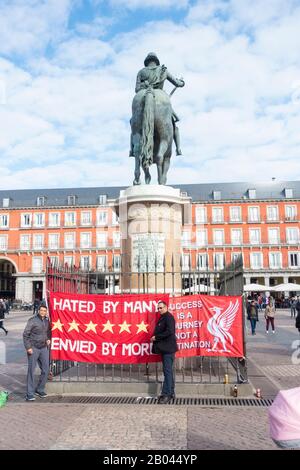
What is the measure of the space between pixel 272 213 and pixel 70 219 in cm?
2798

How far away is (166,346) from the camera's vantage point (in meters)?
6.81

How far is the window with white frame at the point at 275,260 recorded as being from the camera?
5534 cm

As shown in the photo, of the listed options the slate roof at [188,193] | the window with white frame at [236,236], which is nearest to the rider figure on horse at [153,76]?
the window with white frame at [236,236]

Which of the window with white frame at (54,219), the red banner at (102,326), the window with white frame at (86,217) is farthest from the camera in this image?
the window with white frame at (54,219)

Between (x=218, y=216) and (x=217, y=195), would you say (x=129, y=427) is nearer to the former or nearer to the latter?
(x=218, y=216)

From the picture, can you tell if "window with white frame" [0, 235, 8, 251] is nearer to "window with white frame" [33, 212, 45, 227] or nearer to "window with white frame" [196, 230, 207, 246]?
"window with white frame" [33, 212, 45, 227]

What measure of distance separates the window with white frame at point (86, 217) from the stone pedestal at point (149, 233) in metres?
49.8

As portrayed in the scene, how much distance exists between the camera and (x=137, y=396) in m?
7.05

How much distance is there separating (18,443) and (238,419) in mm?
2891

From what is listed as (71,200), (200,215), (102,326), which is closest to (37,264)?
(71,200)

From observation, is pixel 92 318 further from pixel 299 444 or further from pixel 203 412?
pixel 299 444

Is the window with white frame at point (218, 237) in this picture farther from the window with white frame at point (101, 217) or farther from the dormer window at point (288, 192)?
the window with white frame at point (101, 217)
